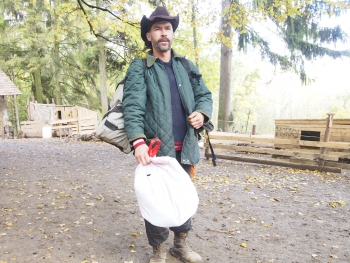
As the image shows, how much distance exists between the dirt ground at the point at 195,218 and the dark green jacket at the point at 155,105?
1166 mm

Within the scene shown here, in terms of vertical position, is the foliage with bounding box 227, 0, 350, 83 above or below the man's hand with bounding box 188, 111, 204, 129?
above

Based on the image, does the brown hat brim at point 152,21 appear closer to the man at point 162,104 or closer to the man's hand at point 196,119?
the man at point 162,104

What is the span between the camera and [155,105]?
2.41 metres

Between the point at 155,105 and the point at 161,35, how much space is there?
581 millimetres

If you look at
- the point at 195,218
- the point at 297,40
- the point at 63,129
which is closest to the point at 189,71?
the point at 195,218

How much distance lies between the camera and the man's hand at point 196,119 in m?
2.46

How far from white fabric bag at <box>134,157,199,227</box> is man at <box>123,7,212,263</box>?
4.6 inches

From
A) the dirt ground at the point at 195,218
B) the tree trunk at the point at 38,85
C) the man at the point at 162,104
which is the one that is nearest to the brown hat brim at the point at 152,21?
the man at the point at 162,104

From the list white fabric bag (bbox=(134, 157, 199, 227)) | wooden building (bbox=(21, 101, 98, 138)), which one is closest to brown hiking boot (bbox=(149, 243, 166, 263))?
white fabric bag (bbox=(134, 157, 199, 227))

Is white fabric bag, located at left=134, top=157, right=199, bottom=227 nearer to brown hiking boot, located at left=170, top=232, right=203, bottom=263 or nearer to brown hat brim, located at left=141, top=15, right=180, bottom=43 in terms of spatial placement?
brown hiking boot, located at left=170, top=232, right=203, bottom=263

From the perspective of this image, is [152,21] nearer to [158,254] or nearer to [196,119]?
[196,119]

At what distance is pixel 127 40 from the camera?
14.3 m

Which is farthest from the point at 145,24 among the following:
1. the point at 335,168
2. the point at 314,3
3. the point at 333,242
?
the point at 314,3

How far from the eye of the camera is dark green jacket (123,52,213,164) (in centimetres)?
235
